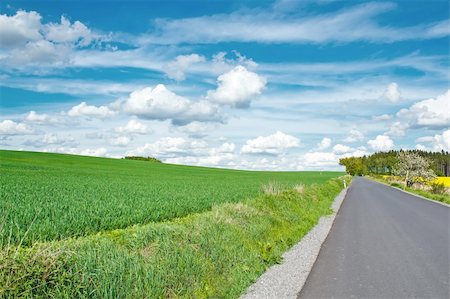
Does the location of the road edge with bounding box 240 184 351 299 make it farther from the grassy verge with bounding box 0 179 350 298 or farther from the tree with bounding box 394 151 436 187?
the tree with bounding box 394 151 436 187

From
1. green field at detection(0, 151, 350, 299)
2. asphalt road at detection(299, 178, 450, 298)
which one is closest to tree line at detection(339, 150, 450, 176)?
asphalt road at detection(299, 178, 450, 298)

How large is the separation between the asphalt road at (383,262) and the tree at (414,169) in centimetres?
3638

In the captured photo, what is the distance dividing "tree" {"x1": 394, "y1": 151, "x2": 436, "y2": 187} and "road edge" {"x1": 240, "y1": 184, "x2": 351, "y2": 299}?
42.5 metres

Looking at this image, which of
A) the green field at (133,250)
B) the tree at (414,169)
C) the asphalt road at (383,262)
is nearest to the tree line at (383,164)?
the tree at (414,169)

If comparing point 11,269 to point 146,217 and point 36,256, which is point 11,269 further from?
point 146,217

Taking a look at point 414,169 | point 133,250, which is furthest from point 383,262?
point 414,169

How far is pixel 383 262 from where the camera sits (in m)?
9.62

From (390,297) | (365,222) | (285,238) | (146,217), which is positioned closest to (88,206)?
(146,217)

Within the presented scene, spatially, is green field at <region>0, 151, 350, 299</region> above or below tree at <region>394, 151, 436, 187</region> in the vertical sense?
below

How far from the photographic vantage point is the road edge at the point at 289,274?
7.48 m

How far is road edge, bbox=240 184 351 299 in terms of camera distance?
748 cm

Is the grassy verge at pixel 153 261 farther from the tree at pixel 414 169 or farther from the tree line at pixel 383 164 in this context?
the tree line at pixel 383 164

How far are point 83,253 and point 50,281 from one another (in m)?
1.00

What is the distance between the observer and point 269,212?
15094 millimetres
